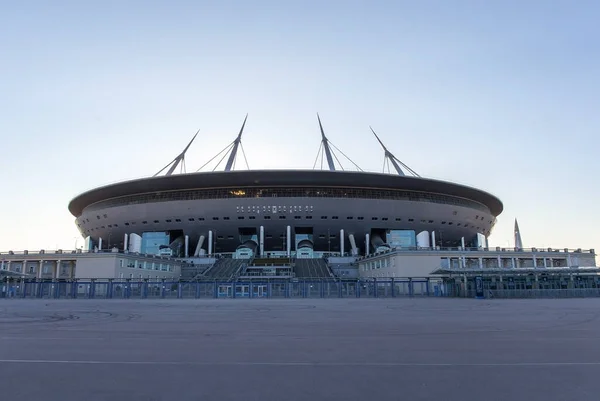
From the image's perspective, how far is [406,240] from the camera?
7938 cm

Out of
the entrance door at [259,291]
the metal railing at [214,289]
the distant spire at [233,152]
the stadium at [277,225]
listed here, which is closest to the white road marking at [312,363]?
the metal railing at [214,289]

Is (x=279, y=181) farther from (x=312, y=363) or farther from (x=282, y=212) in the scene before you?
(x=312, y=363)

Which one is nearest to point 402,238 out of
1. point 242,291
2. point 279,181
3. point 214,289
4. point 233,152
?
point 279,181

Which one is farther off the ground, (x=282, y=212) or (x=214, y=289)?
(x=282, y=212)

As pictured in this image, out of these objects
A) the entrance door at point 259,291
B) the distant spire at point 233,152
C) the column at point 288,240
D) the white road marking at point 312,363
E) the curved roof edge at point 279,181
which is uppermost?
the distant spire at point 233,152

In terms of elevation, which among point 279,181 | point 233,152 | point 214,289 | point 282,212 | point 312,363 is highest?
point 233,152

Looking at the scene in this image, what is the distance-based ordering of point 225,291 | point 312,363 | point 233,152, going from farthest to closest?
1. point 233,152
2. point 225,291
3. point 312,363

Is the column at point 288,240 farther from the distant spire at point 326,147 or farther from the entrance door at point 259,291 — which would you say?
the entrance door at point 259,291

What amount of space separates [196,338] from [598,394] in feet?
27.0

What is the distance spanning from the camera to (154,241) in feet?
271

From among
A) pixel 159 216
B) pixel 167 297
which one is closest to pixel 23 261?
pixel 159 216

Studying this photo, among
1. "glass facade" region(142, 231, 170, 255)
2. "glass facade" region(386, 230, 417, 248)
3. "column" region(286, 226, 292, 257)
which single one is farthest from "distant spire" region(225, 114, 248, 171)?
"glass facade" region(386, 230, 417, 248)

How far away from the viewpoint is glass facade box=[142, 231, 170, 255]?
3219 inches

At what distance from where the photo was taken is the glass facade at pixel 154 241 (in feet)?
268
